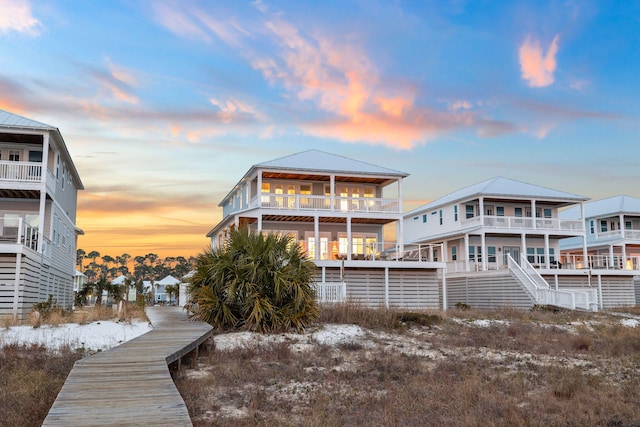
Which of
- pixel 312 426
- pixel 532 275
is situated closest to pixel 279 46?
pixel 312 426

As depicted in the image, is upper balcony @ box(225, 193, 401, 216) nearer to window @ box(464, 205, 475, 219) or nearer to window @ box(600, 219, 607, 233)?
window @ box(464, 205, 475, 219)

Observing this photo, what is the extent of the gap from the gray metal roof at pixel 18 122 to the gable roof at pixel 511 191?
28.1 metres

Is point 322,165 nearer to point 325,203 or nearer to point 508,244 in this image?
point 325,203

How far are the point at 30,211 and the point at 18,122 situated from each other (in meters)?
5.49

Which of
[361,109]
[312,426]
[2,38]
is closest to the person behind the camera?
[312,426]

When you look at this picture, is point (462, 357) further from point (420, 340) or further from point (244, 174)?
point (244, 174)

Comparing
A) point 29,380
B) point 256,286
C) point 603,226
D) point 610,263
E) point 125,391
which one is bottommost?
point 29,380

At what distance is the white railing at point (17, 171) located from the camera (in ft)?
81.6

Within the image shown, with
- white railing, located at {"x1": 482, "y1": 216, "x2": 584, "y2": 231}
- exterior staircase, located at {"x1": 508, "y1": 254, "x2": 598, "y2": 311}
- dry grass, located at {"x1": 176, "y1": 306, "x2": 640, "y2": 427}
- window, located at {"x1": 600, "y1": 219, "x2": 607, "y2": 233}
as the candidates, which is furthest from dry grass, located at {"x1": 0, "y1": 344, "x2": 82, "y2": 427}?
window, located at {"x1": 600, "y1": 219, "x2": 607, "y2": 233}

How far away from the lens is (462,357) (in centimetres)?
1520

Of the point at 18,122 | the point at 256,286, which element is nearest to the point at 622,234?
the point at 256,286

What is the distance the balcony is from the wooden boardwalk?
31649 millimetres

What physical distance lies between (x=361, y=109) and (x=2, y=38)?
593 inches

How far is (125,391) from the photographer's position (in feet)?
28.3
